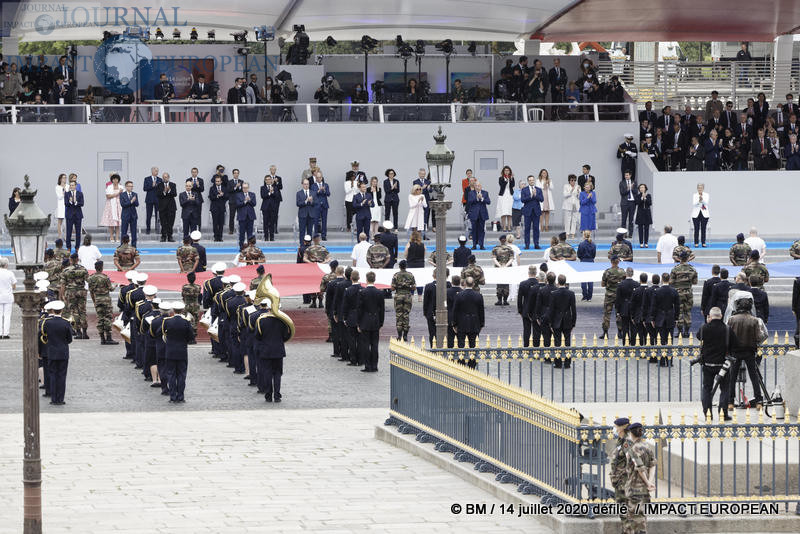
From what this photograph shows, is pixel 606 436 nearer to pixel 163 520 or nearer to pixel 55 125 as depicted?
pixel 163 520

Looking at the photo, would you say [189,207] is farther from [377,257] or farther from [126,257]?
[377,257]

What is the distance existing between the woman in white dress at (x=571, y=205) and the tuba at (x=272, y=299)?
51.1 feet

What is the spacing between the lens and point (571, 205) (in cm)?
3603

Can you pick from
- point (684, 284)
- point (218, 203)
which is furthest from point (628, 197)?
point (684, 284)

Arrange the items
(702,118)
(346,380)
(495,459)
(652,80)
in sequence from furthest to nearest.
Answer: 1. (652,80)
2. (702,118)
3. (346,380)
4. (495,459)

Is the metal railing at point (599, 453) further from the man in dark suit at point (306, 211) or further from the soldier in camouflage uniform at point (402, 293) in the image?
the man in dark suit at point (306, 211)

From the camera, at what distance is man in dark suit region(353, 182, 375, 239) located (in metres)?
34.7

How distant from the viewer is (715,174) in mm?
38156

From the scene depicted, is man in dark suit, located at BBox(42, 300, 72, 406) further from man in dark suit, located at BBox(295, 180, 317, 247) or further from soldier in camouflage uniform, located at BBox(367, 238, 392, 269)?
man in dark suit, located at BBox(295, 180, 317, 247)

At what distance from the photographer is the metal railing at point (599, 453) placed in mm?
13648

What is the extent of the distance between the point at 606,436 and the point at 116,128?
2600 cm

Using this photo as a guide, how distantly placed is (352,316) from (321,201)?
461 inches

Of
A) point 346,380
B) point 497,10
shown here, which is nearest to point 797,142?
point 497,10

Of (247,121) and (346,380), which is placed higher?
(247,121)
